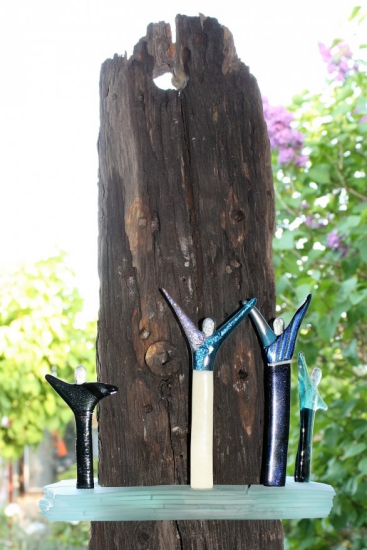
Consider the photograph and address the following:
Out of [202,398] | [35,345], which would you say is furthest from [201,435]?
[35,345]

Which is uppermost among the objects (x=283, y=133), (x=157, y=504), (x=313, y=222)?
(x=283, y=133)

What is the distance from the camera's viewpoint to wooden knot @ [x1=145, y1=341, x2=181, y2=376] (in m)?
0.78

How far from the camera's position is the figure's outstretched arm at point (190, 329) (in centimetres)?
76

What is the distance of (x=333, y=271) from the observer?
1780mm

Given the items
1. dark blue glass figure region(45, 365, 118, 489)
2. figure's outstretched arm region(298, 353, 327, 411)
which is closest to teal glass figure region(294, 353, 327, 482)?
figure's outstretched arm region(298, 353, 327, 411)

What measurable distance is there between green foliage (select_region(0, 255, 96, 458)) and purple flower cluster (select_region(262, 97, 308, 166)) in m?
1.40

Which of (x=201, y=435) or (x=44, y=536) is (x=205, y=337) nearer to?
(x=201, y=435)

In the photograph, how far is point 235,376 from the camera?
795 mm

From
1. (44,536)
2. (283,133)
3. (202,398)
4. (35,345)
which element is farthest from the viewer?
(44,536)

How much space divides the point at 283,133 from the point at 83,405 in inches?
39.4

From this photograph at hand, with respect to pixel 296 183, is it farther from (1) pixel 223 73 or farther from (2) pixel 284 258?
(1) pixel 223 73

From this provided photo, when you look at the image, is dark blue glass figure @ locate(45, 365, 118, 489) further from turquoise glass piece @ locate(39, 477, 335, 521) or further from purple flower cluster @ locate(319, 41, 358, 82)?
purple flower cluster @ locate(319, 41, 358, 82)

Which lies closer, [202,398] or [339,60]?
[202,398]

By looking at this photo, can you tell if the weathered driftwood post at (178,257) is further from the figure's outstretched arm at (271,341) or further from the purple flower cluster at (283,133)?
the purple flower cluster at (283,133)
